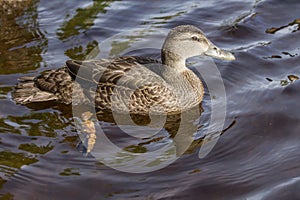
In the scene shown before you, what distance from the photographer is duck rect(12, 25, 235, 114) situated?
759cm

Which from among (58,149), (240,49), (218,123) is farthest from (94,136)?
(240,49)

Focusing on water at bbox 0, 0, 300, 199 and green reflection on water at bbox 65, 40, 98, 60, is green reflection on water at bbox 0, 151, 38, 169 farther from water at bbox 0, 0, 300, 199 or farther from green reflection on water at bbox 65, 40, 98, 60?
green reflection on water at bbox 65, 40, 98, 60

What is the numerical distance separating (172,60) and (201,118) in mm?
1031

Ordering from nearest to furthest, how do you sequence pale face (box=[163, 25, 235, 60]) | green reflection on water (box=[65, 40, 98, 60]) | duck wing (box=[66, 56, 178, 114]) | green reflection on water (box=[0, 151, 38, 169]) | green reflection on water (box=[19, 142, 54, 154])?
1. green reflection on water (box=[0, 151, 38, 169])
2. green reflection on water (box=[19, 142, 54, 154])
3. duck wing (box=[66, 56, 178, 114])
4. pale face (box=[163, 25, 235, 60])
5. green reflection on water (box=[65, 40, 98, 60])

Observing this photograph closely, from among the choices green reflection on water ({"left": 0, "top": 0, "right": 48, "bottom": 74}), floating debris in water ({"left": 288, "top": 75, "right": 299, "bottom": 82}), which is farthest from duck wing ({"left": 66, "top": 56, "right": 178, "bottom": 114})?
floating debris in water ({"left": 288, "top": 75, "right": 299, "bottom": 82})

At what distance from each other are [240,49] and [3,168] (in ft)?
14.8

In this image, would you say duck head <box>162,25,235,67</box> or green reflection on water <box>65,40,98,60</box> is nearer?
duck head <box>162,25,235,67</box>

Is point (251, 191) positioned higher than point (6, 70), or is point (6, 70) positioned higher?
point (6, 70)

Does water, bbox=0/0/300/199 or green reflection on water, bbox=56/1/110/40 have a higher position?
green reflection on water, bbox=56/1/110/40

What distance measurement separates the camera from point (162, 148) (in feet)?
22.5

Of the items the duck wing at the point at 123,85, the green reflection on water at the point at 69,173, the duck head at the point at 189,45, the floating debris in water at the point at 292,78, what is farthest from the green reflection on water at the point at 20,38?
the floating debris in water at the point at 292,78

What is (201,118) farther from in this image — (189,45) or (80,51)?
(80,51)

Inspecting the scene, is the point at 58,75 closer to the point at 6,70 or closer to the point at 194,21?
the point at 6,70

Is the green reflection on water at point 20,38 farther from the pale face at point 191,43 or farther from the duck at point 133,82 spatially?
the pale face at point 191,43
